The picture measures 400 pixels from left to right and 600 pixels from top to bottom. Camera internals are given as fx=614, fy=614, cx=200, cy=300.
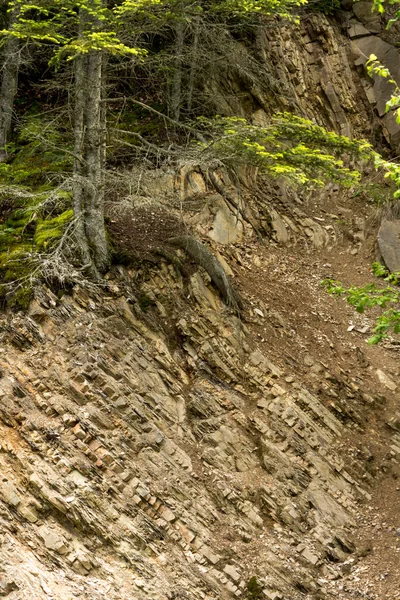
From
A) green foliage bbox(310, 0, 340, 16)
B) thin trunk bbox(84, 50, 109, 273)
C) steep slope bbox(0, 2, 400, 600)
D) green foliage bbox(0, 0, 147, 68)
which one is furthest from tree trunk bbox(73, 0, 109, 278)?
green foliage bbox(310, 0, 340, 16)

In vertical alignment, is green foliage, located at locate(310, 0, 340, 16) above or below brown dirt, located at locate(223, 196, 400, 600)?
above

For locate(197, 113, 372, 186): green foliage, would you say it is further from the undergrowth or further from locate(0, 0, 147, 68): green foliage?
the undergrowth

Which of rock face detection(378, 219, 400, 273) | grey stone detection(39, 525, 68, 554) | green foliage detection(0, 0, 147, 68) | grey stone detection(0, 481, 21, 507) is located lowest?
grey stone detection(39, 525, 68, 554)

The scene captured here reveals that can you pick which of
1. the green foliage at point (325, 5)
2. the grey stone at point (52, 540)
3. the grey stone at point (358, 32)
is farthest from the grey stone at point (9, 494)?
the grey stone at point (358, 32)

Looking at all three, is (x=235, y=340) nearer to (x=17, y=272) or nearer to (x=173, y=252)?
(x=173, y=252)

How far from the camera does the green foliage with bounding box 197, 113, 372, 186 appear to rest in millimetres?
Answer: 10469

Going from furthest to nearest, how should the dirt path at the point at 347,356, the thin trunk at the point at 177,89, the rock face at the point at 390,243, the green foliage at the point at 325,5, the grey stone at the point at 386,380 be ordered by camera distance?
the green foliage at the point at 325,5, the rock face at the point at 390,243, the thin trunk at the point at 177,89, the grey stone at the point at 386,380, the dirt path at the point at 347,356

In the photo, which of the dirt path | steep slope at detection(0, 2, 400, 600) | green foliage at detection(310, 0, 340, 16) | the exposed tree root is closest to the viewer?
steep slope at detection(0, 2, 400, 600)

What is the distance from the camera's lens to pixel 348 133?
62.2 ft

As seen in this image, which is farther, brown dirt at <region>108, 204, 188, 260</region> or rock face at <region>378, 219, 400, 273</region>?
rock face at <region>378, 219, 400, 273</region>

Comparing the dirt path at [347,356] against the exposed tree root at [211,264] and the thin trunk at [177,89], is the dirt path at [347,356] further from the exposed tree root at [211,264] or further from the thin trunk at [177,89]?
the thin trunk at [177,89]

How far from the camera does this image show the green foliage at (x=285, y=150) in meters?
10.5

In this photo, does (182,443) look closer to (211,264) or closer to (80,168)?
(211,264)

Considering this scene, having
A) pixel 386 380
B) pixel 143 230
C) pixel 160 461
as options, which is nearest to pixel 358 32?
pixel 143 230
